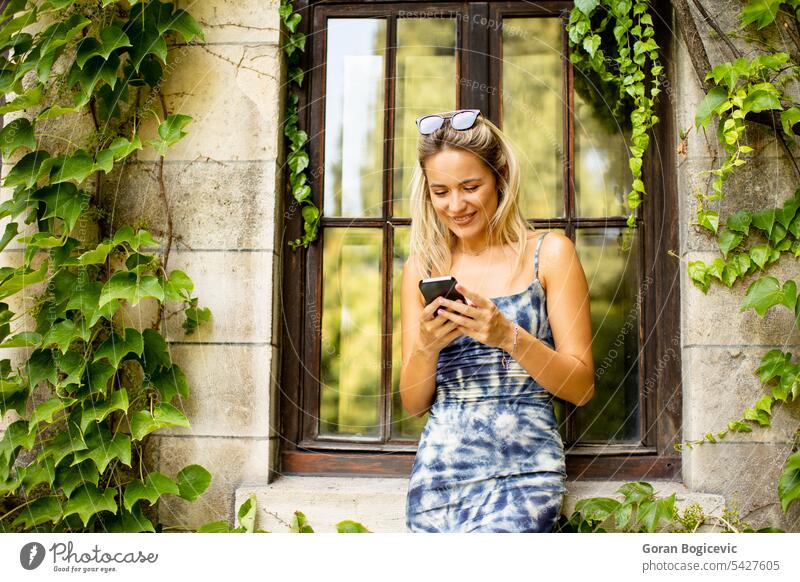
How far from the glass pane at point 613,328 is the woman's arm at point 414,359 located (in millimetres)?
658

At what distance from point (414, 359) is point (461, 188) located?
0.45 m

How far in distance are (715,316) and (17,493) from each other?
7.21 ft

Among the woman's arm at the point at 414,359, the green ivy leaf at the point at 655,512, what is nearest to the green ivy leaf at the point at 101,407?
the woman's arm at the point at 414,359

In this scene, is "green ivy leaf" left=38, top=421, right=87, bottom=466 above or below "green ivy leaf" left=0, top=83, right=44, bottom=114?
below

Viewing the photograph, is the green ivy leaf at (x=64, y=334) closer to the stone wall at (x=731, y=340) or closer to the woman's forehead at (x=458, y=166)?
the woman's forehead at (x=458, y=166)

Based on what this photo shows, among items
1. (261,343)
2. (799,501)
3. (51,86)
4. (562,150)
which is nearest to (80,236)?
(51,86)

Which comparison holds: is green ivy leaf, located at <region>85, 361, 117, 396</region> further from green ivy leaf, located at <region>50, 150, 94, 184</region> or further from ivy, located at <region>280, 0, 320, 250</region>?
ivy, located at <region>280, 0, 320, 250</region>

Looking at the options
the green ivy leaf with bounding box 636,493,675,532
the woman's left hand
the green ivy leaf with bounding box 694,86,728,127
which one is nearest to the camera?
the woman's left hand

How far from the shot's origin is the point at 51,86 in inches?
94.0

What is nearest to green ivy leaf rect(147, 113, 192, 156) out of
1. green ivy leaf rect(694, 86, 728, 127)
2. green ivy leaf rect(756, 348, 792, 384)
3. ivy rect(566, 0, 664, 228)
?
ivy rect(566, 0, 664, 228)

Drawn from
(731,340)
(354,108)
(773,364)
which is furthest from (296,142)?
(773,364)

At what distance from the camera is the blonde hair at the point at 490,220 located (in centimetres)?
191

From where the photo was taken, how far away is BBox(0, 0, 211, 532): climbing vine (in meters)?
2.22
